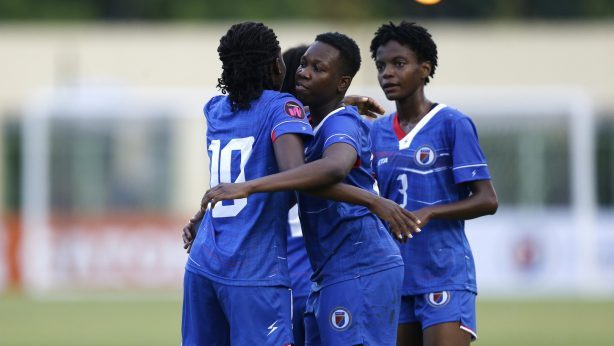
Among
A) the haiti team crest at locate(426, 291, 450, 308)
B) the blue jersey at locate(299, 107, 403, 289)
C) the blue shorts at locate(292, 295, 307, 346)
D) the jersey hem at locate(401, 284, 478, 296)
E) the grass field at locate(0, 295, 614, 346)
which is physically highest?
the blue jersey at locate(299, 107, 403, 289)

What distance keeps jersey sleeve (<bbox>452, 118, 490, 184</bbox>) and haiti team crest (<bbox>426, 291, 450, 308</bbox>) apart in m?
0.65

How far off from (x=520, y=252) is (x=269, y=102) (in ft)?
62.5

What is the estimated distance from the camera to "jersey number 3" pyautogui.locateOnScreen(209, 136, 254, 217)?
6.00m

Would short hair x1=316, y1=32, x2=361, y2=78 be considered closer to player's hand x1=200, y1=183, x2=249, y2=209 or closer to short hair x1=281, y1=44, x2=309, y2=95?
short hair x1=281, y1=44, x2=309, y2=95

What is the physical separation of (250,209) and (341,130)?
0.61m

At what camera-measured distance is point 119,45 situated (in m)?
36.3

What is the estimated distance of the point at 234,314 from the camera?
19.5ft

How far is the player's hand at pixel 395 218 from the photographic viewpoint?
6.07 metres

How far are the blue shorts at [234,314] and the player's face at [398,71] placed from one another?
1662mm

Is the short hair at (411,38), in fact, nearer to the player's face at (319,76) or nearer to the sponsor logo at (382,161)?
the sponsor logo at (382,161)

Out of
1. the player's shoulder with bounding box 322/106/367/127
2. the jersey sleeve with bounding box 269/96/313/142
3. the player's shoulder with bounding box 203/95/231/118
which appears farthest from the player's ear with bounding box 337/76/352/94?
the player's shoulder with bounding box 203/95/231/118

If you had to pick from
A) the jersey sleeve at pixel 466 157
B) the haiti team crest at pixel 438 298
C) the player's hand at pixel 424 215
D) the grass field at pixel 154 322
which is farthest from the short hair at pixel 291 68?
the grass field at pixel 154 322

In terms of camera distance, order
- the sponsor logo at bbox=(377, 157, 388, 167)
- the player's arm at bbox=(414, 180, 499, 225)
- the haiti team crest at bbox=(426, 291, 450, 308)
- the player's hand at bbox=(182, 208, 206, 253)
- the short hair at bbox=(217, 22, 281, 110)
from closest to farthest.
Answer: the short hair at bbox=(217, 22, 281, 110) < the player's hand at bbox=(182, 208, 206, 253) < the player's arm at bbox=(414, 180, 499, 225) < the haiti team crest at bbox=(426, 291, 450, 308) < the sponsor logo at bbox=(377, 157, 388, 167)

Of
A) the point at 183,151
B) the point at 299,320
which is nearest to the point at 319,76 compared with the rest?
the point at 299,320
